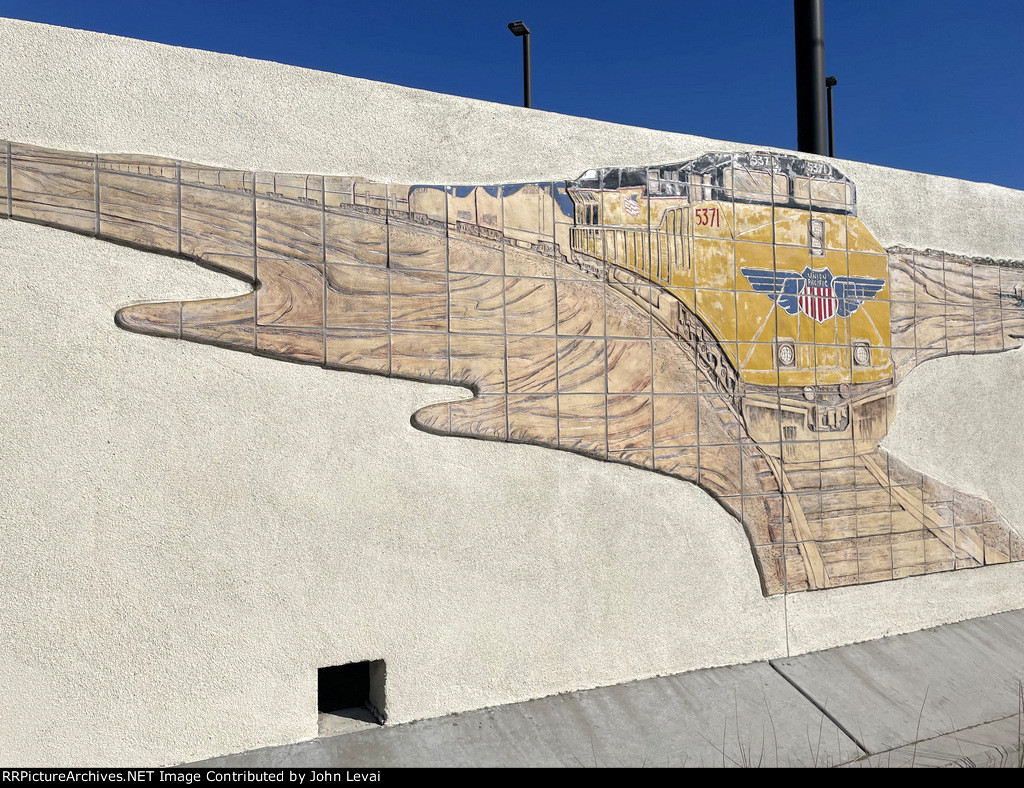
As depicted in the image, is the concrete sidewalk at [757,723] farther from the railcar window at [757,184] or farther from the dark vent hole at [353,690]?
the railcar window at [757,184]

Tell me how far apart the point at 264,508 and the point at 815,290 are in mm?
3404

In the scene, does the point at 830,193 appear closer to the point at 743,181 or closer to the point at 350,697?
the point at 743,181

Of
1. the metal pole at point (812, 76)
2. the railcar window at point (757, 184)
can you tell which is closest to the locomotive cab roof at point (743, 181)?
Answer: the railcar window at point (757, 184)

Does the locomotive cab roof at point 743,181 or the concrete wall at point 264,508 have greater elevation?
the locomotive cab roof at point 743,181

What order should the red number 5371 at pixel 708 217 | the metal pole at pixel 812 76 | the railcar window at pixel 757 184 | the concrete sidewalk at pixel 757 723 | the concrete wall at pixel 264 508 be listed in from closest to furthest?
the concrete wall at pixel 264 508
the concrete sidewalk at pixel 757 723
the red number 5371 at pixel 708 217
the railcar window at pixel 757 184
the metal pole at pixel 812 76

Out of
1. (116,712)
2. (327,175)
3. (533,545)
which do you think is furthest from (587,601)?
(327,175)

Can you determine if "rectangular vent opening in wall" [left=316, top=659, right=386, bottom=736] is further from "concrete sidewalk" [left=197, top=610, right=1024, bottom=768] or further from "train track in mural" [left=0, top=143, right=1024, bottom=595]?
"train track in mural" [left=0, top=143, right=1024, bottom=595]

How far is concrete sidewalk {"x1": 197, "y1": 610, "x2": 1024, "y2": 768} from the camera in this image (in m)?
3.44

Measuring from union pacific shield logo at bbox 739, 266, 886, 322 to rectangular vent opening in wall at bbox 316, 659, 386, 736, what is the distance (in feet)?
9.78

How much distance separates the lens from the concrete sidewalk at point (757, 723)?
11.3 feet

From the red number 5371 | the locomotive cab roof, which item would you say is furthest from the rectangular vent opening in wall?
the red number 5371

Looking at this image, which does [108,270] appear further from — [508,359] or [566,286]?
[566,286]

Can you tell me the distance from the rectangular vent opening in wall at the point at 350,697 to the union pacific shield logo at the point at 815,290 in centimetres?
298

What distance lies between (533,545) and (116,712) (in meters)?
1.92
